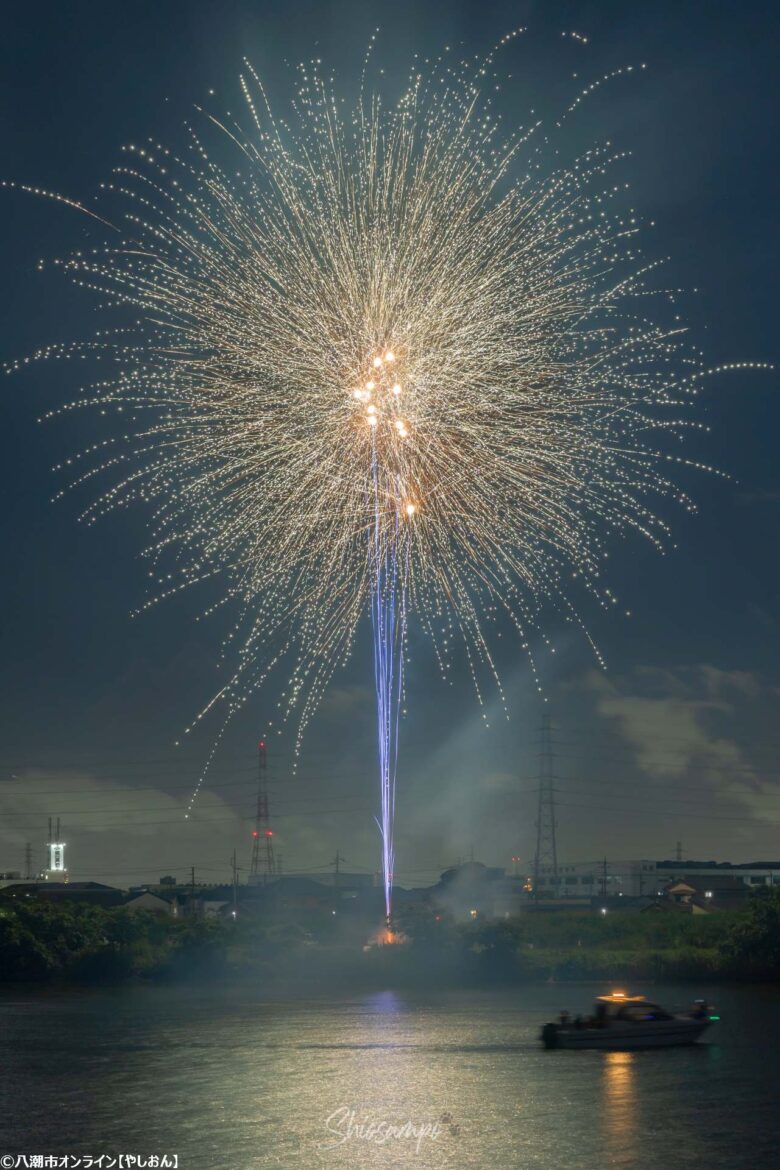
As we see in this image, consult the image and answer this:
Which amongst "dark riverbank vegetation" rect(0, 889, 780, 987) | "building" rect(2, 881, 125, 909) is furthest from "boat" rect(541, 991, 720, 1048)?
"building" rect(2, 881, 125, 909)

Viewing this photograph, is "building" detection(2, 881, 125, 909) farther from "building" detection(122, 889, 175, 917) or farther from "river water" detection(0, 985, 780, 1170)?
"river water" detection(0, 985, 780, 1170)

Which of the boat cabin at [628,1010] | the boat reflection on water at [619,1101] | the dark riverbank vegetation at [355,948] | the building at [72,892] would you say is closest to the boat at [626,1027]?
the boat cabin at [628,1010]

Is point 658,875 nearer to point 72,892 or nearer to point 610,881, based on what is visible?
point 610,881

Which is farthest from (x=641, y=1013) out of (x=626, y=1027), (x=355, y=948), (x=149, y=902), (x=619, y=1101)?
(x=149, y=902)

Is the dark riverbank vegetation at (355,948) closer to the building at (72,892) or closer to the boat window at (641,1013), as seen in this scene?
the building at (72,892)

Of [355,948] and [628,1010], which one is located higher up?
[628,1010]

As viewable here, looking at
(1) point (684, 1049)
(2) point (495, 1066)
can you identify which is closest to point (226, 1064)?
(2) point (495, 1066)
